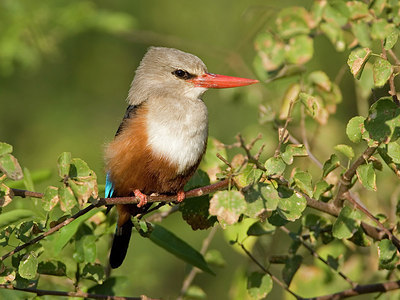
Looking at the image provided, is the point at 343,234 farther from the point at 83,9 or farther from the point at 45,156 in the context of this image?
the point at 45,156

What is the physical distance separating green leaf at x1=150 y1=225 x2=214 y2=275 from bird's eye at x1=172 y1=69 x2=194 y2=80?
966mm

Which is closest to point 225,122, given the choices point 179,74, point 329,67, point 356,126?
point 329,67

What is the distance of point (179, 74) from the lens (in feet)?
10.7

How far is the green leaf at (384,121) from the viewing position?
5.97 ft

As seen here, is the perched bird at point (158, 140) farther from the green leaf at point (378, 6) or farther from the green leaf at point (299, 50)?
the green leaf at point (378, 6)

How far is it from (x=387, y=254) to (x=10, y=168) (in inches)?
49.1

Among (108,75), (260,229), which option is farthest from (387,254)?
(108,75)

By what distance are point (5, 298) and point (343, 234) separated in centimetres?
120

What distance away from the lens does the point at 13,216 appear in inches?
90.4

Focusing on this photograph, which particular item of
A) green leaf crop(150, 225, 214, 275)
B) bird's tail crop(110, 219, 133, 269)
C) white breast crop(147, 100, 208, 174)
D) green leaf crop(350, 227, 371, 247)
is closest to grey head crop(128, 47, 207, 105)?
white breast crop(147, 100, 208, 174)

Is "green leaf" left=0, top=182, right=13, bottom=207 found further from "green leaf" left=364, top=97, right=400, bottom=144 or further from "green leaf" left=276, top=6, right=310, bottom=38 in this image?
"green leaf" left=276, top=6, right=310, bottom=38

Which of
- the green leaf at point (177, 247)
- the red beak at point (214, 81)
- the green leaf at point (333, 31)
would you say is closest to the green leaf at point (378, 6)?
the green leaf at point (333, 31)

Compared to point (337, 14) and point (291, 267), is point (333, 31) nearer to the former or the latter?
point (337, 14)

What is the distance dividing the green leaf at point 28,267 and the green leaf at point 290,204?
2.59 feet
